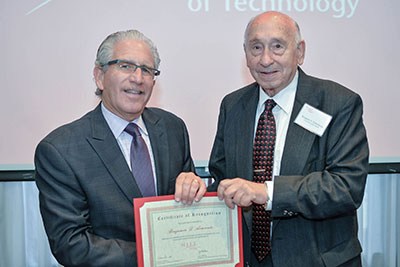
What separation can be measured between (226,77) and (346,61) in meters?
1.09

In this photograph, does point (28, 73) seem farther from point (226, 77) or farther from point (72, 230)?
point (72, 230)

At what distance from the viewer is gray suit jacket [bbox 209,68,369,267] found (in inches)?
71.4

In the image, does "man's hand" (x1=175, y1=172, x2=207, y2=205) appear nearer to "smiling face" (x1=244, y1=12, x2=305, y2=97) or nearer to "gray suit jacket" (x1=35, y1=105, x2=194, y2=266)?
"gray suit jacket" (x1=35, y1=105, x2=194, y2=266)

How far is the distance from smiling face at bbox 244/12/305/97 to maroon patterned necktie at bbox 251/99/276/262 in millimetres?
194

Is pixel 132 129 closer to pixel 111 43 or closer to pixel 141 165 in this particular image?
pixel 141 165

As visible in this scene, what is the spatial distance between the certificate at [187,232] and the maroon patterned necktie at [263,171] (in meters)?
0.27

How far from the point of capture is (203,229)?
68.9 inches

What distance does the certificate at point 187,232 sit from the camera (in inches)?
66.1

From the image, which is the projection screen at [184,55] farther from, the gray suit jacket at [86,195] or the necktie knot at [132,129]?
the gray suit jacket at [86,195]

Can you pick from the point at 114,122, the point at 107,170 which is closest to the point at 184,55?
the point at 114,122

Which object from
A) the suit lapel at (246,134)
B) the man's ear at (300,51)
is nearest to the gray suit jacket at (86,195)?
the suit lapel at (246,134)

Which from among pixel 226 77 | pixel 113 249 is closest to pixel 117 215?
pixel 113 249

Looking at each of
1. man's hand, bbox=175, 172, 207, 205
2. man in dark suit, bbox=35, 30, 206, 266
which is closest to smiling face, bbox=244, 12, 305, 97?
man in dark suit, bbox=35, 30, 206, 266

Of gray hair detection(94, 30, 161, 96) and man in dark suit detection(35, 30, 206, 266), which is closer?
man in dark suit detection(35, 30, 206, 266)
